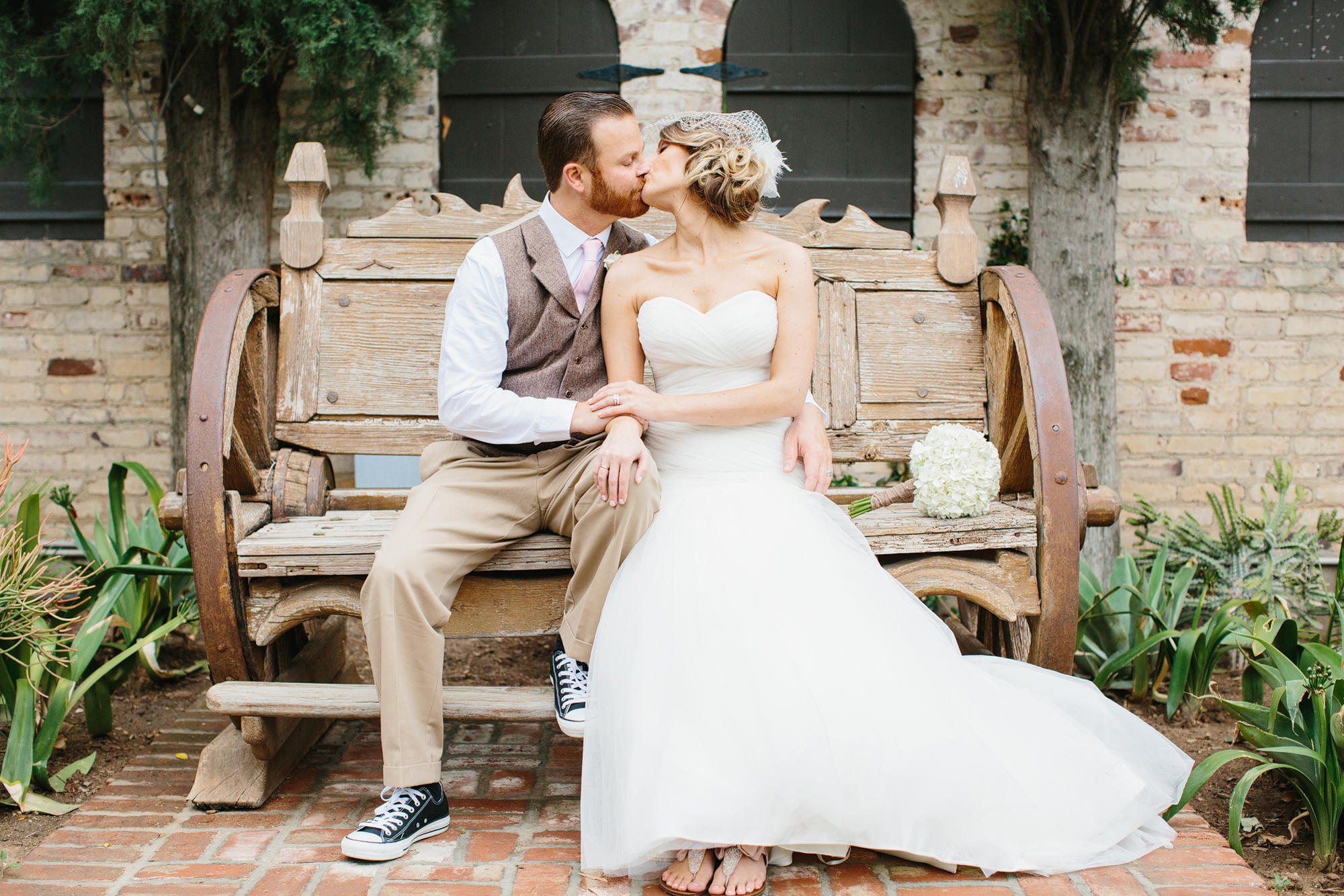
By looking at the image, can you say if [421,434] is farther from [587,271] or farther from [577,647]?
[577,647]

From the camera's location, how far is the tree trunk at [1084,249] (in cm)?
420

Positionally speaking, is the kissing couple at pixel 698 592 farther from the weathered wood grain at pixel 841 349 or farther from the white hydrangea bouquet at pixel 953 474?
the weathered wood grain at pixel 841 349

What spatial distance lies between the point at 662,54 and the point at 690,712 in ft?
11.6

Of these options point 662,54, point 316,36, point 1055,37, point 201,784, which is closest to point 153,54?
point 316,36

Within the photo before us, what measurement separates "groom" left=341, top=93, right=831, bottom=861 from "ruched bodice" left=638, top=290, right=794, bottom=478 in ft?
0.30

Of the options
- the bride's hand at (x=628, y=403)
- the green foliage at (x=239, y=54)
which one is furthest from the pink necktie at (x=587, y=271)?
the green foliage at (x=239, y=54)

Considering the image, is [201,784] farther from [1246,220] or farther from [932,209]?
[1246,220]

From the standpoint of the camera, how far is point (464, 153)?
4.80 m

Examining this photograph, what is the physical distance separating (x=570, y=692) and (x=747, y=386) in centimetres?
87

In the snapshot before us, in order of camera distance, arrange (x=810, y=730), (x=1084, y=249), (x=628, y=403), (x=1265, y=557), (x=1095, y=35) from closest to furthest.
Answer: (x=810, y=730) → (x=628, y=403) → (x=1265, y=557) → (x=1095, y=35) → (x=1084, y=249)

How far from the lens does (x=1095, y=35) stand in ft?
13.4

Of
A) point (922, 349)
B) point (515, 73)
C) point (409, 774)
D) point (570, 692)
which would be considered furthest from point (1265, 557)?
point (515, 73)

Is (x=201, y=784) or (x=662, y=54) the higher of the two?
(x=662, y=54)

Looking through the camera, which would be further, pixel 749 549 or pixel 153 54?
pixel 153 54
